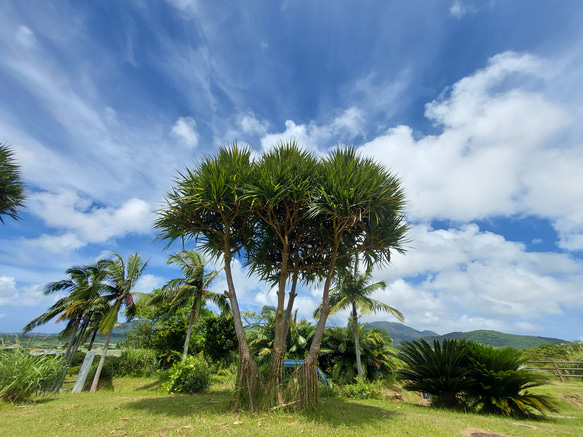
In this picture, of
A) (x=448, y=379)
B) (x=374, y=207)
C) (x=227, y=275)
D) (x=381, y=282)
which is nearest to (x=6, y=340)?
(x=227, y=275)

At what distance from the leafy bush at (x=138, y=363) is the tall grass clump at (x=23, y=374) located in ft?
43.2

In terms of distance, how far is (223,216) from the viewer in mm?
7242

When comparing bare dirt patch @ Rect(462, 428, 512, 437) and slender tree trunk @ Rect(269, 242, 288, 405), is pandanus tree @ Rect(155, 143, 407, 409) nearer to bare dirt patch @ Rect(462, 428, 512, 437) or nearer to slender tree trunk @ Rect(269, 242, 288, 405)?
slender tree trunk @ Rect(269, 242, 288, 405)

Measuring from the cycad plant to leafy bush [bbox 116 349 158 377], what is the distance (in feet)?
64.2

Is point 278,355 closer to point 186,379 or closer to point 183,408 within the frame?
point 183,408

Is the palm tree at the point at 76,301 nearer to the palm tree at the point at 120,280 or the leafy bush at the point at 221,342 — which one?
the palm tree at the point at 120,280

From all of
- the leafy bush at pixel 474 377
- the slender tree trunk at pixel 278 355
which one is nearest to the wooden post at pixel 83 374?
the slender tree trunk at pixel 278 355

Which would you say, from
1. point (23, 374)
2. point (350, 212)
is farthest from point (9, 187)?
point (350, 212)

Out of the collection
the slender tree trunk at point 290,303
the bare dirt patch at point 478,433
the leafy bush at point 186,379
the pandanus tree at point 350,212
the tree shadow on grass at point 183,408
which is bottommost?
the bare dirt patch at point 478,433

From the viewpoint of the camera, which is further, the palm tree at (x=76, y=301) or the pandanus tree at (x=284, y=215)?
the palm tree at (x=76, y=301)

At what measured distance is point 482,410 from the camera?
847 centimetres

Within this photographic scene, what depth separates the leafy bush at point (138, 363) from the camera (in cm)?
1969

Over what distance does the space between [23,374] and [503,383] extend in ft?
42.9

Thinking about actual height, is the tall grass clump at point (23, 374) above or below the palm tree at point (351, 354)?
below
